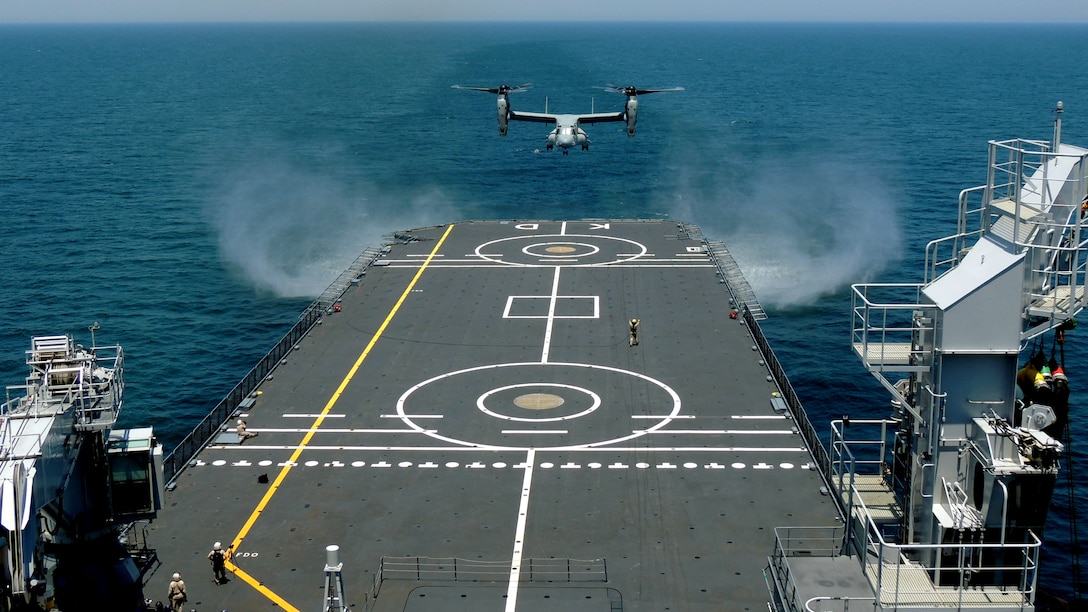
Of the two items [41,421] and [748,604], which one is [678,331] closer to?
[748,604]

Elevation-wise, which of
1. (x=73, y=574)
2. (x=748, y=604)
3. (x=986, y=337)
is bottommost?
(x=748, y=604)

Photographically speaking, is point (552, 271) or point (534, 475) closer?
point (534, 475)

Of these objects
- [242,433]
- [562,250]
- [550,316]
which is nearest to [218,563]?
[242,433]

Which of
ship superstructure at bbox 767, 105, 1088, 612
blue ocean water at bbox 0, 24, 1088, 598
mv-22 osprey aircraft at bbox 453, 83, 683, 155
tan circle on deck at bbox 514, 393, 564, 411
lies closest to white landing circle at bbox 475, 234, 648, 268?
blue ocean water at bbox 0, 24, 1088, 598

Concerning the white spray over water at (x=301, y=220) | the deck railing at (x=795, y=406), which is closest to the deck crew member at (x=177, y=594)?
the deck railing at (x=795, y=406)

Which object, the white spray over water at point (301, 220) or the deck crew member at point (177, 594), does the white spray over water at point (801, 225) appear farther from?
the deck crew member at point (177, 594)

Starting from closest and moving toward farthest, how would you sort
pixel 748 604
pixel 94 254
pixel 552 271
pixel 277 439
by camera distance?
A: pixel 748 604 → pixel 277 439 → pixel 552 271 → pixel 94 254

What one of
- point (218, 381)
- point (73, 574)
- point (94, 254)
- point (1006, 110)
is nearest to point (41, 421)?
point (73, 574)
